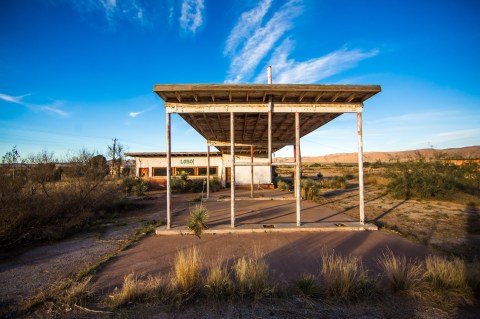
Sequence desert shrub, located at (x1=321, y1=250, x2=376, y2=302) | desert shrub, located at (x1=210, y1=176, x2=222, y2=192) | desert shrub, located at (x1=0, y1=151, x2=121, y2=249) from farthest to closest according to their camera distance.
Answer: desert shrub, located at (x1=210, y1=176, x2=222, y2=192) < desert shrub, located at (x1=0, y1=151, x2=121, y2=249) < desert shrub, located at (x1=321, y1=250, x2=376, y2=302)

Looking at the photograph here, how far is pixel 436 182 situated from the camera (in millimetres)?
12258

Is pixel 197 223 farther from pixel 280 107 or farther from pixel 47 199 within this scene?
pixel 47 199

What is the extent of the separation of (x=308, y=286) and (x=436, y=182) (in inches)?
535

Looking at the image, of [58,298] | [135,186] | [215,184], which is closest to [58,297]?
[58,298]

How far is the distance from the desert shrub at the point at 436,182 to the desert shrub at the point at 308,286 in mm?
12514

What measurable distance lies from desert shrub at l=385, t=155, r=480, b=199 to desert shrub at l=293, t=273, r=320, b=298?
12.5 metres

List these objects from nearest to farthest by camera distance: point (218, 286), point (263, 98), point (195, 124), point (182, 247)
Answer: point (218, 286) → point (182, 247) → point (263, 98) → point (195, 124)

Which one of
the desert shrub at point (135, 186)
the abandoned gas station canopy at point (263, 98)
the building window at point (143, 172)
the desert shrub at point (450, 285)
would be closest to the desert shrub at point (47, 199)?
the abandoned gas station canopy at point (263, 98)

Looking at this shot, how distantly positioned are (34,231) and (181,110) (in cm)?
524

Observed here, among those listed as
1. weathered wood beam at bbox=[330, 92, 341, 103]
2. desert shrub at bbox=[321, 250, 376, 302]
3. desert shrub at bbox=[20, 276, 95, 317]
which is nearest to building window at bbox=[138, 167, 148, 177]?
desert shrub at bbox=[20, 276, 95, 317]

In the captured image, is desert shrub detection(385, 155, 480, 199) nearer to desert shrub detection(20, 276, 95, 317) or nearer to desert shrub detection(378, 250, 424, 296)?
desert shrub detection(378, 250, 424, 296)

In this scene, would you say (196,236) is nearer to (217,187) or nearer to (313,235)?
(313,235)

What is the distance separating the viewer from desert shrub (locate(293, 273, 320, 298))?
10.2ft

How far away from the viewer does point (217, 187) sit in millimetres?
18719
